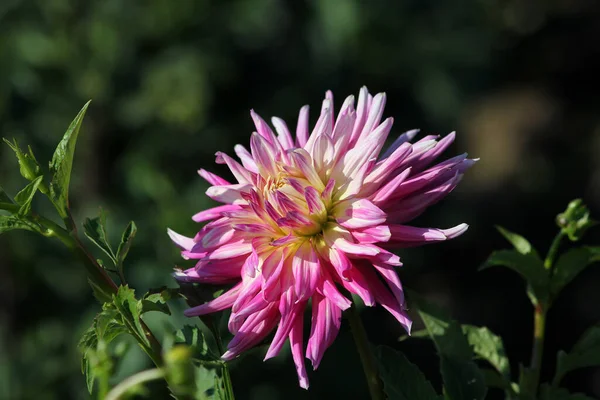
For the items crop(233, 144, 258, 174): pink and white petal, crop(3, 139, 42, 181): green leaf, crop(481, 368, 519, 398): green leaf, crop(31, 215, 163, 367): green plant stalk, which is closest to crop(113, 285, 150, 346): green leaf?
crop(31, 215, 163, 367): green plant stalk

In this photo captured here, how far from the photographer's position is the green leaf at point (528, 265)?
2.86ft

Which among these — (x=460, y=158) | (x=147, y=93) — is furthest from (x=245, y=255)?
(x=147, y=93)

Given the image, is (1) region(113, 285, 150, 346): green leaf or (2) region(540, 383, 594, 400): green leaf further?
(2) region(540, 383, 594, 400): green leaf

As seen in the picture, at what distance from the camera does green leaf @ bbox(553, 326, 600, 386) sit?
0.88 metres

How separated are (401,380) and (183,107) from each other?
254 centimetres

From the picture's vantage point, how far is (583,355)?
0.88 meters

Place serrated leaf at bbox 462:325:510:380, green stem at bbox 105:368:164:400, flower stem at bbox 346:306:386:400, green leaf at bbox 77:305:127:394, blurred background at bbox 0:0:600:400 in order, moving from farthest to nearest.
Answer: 1. blurred background at bbox 0:0:600:400
2. serrated leaf at bbox 462:325:510:380
3. flower stem at bbox 346:306:386:400
4. green leaf at bbox 77:305:127:394
5. green stem at bbox 105:368:164:400

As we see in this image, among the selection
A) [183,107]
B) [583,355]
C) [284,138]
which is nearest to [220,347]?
[284,138]

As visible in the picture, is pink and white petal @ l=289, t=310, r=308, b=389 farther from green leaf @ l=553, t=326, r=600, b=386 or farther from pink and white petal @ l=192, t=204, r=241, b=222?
green leaf @ l=553, t=326, r=600, b=386

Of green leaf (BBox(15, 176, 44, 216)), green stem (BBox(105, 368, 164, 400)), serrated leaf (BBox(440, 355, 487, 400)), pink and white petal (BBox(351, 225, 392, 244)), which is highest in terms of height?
green leaf (BBox(15, 176, 44, 216))

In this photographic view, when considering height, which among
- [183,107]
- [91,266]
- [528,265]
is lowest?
Answer: [183,107]

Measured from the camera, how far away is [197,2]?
11.0 feet

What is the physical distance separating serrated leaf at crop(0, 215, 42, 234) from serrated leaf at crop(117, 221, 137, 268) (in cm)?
7

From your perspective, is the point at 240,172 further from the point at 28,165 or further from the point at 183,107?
the point at 183,107
